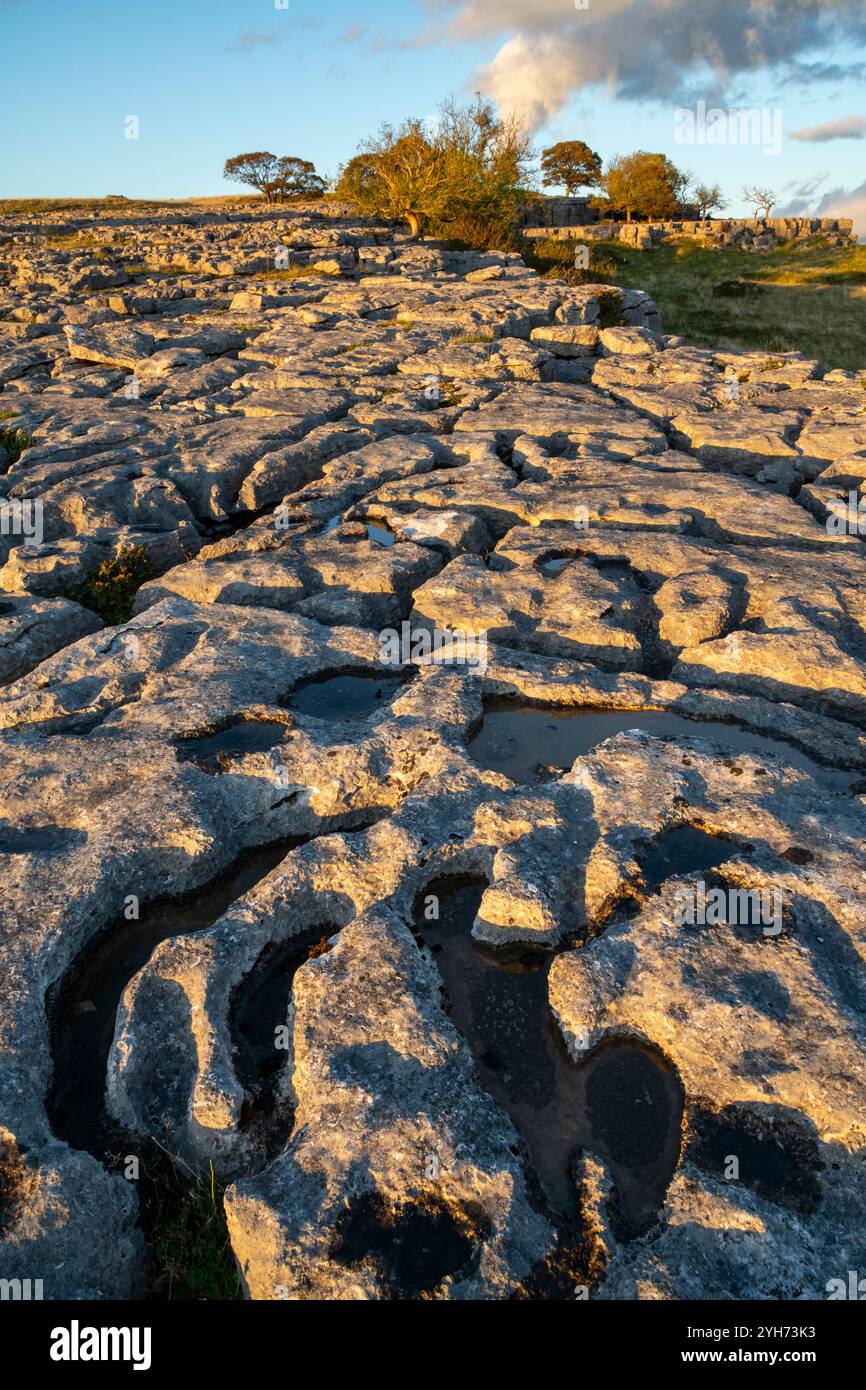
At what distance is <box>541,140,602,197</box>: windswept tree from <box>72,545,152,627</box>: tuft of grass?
5087 inches

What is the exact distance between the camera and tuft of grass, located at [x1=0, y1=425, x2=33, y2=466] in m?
19.2

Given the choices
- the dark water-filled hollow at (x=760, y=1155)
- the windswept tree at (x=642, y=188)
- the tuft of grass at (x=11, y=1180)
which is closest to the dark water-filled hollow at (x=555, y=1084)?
the dark water-filled hollow at (x=760, y=1155)

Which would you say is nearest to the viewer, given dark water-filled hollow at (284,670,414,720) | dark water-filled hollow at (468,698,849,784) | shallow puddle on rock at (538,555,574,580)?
dark water-filled hollow at (468,698,849,784)

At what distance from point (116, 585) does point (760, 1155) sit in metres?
12.6

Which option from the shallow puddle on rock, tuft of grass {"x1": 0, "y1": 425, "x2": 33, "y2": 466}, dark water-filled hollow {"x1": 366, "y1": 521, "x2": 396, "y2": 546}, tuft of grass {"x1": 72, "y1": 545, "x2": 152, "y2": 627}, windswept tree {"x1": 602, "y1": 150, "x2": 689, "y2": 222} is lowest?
tuft of grass {"x1": 72, "y1": 545, "x2": 152, "y2": 627}

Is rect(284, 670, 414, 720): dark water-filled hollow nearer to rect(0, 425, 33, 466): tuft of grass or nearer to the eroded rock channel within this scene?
the eroded rock channel

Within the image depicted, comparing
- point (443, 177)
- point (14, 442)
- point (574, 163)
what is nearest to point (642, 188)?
point (574, 163)

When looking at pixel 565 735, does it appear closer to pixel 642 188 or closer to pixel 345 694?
pixel 345 694

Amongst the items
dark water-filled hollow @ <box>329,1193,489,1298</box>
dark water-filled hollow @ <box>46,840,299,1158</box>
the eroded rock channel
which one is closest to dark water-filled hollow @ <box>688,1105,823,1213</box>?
the eroded rock channel

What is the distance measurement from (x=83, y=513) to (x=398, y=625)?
760cm

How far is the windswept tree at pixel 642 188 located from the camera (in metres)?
101

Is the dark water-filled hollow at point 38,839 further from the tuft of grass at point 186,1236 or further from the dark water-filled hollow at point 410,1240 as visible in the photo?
the dark water-filled hollow at point 410,1240

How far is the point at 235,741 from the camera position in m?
9.48

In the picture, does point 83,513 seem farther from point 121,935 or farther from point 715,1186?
point 715,1186
